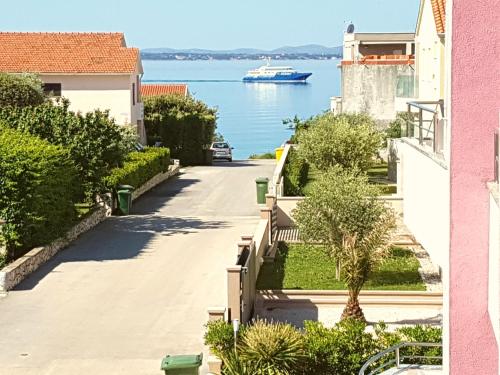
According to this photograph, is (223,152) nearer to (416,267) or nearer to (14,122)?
(14,122)

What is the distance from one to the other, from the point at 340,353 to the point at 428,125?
3.64m

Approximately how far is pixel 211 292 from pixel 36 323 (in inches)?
164

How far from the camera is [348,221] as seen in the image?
23.3 metres

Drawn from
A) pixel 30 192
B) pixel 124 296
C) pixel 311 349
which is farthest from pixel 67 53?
pixel 311 349

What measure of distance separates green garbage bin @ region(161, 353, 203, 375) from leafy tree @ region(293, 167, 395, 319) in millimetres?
5611

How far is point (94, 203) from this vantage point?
3522cm

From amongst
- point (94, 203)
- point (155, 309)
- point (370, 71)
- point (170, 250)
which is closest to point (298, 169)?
point (94, 203)

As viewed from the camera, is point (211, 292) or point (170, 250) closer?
point (211, 292)

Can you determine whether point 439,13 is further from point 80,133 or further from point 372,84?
point 372,84

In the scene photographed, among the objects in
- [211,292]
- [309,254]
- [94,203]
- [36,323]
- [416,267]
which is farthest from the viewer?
[94,203]

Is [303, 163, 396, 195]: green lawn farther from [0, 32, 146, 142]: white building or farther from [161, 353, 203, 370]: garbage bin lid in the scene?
[161, 353, 203, 370]: garbage bin lid

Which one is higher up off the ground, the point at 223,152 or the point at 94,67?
the point at 94,67

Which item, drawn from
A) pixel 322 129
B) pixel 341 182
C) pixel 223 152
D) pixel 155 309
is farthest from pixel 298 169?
pixel 223 152

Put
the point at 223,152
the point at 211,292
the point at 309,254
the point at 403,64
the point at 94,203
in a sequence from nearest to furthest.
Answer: the point at 211,292 → the point at 309,254 → the point at 94,203 → the point at 403,64 → the point at 223,152
